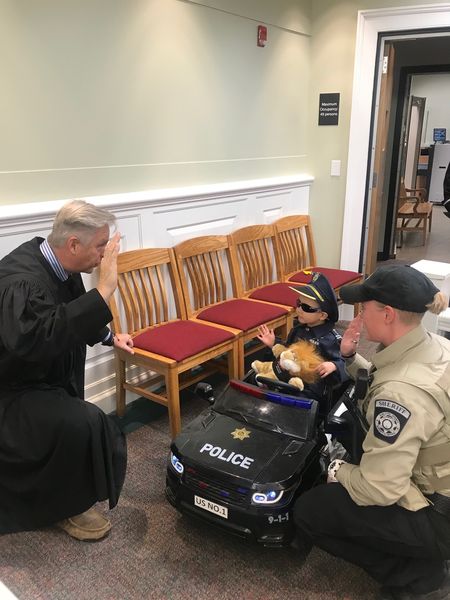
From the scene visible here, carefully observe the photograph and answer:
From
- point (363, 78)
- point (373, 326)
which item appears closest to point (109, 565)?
point (373, 326)

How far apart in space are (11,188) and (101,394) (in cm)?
116

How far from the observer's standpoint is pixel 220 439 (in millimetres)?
1892

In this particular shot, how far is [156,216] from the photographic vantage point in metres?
2.85

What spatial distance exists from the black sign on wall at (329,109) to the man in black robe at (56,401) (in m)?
2.66

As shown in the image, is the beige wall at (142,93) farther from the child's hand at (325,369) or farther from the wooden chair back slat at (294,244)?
the child's hand at (325,369)

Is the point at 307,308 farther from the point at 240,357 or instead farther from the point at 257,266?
the point at 257,266

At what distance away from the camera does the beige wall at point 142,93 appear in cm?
221

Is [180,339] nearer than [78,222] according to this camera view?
No

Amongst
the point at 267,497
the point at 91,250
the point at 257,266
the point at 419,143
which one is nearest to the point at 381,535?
the point at 267,497

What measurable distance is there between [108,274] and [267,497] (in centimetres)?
91

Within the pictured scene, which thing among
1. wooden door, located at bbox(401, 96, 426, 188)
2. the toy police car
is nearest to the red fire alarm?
the toy police car

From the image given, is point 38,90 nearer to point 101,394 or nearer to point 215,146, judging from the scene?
point 215,146

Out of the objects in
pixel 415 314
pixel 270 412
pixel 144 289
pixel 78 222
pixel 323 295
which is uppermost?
pixel 78 222

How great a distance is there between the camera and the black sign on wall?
3918 millimetres
